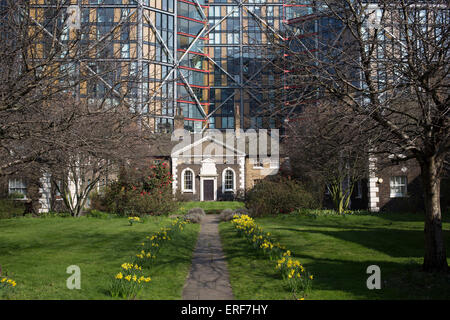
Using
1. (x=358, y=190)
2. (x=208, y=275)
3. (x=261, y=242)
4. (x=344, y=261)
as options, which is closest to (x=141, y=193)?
(x=261, y=242)

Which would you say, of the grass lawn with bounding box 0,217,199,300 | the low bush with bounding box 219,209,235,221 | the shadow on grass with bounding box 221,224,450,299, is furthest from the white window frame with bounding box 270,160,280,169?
the shadow on grass with bounding box 221,224,450,299

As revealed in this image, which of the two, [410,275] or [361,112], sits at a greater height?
[361,112]

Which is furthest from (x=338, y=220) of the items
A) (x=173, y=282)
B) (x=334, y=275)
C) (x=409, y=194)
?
(x=173, y=282)

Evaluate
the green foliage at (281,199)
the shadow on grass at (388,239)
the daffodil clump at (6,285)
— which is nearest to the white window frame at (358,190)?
the green foliage at (281,199)

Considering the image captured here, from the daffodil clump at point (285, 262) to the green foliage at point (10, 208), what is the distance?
16007 mm

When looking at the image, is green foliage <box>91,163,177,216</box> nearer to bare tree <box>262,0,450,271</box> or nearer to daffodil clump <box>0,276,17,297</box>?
daffodil clump <box>0,276,17,297</box>

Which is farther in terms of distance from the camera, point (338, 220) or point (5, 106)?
point (338, 220)

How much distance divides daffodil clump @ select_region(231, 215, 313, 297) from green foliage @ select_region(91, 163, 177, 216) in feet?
25.6

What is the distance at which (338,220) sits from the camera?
807 inches

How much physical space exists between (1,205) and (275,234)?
1856cm

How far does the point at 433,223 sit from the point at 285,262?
10.4 ft

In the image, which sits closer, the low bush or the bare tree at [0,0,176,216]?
the bare tree at [0,0,176,216]

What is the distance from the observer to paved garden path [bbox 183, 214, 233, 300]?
7.67 m
